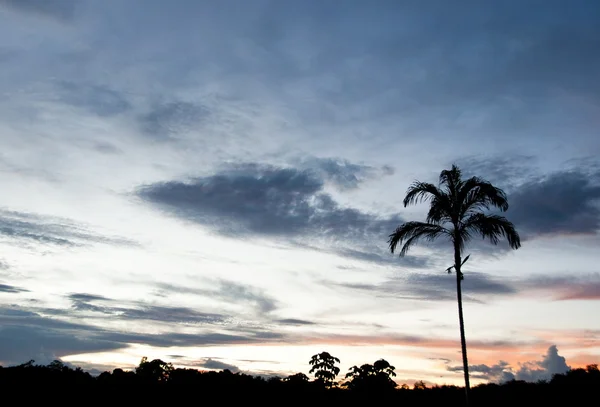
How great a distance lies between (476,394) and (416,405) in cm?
435

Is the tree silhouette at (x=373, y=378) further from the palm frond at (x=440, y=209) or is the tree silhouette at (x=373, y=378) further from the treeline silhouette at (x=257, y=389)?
the palm frond at (x=440, y=209)

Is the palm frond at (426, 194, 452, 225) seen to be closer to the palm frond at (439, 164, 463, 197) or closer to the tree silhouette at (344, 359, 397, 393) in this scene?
the palm frond at (439, 164, 463, 197)

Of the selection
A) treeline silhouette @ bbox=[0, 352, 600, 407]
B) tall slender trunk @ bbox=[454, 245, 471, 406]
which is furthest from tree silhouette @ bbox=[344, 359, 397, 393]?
tall slender trunk @ bbox=[454, 245, 471, 406]

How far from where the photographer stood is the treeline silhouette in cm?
3338

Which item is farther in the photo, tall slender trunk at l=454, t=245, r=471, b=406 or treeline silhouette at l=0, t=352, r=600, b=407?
treeline silhouette at l=0, t=352, r=600, b=407

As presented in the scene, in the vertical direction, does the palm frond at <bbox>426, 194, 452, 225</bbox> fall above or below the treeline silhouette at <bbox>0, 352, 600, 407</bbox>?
above

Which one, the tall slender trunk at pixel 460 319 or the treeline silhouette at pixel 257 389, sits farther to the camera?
the treeline silhouette at pixel 257 389

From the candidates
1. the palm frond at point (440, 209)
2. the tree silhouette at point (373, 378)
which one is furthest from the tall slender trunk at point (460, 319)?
the tree silhouette at point (373, 378)

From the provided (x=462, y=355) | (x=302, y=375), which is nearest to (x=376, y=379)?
(x=302, y=375)

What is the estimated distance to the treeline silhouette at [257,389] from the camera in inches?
1314

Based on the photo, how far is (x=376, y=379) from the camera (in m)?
45.8

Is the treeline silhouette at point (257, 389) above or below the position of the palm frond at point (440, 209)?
below

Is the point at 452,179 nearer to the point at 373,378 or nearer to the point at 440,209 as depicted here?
the point at 440,209

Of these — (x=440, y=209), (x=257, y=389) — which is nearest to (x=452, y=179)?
(x=440, y=209)
